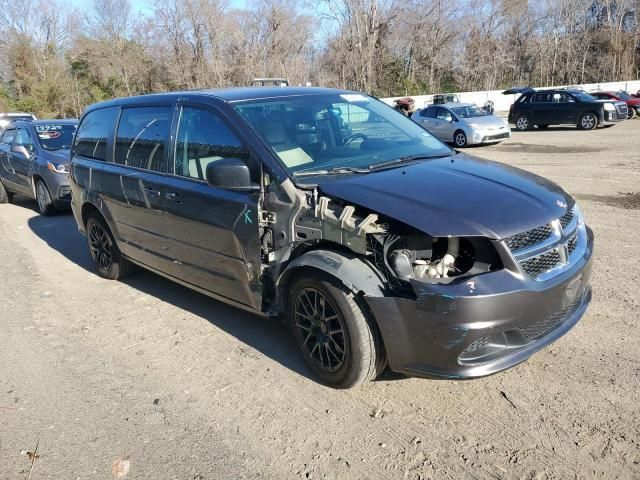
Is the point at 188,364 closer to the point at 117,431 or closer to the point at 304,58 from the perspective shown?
the point at 117,431

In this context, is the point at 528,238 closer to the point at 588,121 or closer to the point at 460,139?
the point at 460,139

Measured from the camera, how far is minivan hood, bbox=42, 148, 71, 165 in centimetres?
956

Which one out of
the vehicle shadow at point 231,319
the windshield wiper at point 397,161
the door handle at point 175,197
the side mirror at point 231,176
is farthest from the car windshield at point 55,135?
the windshield wiper at point 397,161

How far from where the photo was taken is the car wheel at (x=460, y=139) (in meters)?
18.6

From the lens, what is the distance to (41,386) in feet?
12.7

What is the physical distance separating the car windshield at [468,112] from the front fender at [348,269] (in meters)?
16.8

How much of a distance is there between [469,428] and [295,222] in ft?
5.19

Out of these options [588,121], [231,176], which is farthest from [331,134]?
[588,121]

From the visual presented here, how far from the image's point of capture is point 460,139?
1884cm

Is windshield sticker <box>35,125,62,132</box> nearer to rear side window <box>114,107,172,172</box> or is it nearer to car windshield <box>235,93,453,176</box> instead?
rear side window <box>114,107,172,172</box>

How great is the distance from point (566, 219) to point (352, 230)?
134 cm

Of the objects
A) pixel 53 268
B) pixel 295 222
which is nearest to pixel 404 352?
pixel 295 222

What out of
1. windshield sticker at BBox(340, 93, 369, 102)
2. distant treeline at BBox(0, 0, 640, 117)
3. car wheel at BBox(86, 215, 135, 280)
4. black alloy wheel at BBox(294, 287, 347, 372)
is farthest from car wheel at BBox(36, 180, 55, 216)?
distant treeline at BBox(0, 0, 640, 117)

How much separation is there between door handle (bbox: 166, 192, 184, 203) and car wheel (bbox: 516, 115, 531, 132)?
2164cm
